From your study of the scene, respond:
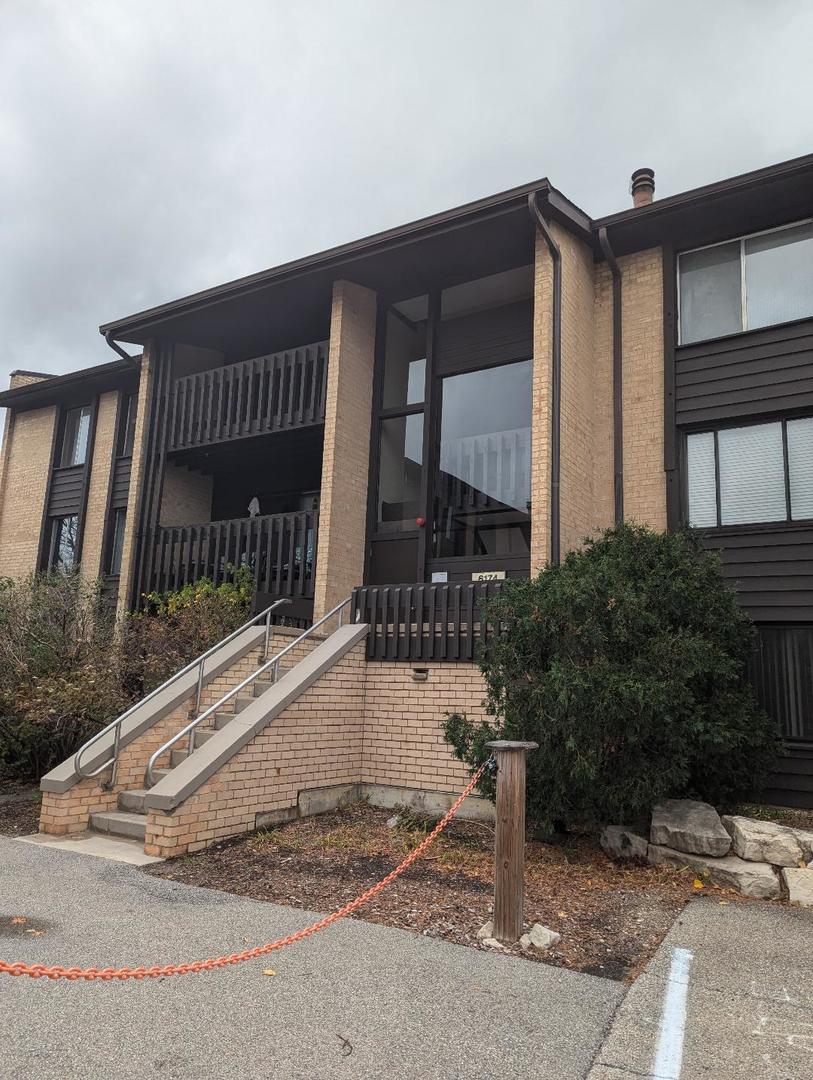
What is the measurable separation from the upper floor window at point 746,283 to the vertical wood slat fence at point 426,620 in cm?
489

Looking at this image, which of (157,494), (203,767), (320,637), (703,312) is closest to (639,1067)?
(203,767)

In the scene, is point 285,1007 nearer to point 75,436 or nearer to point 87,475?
point 87,475

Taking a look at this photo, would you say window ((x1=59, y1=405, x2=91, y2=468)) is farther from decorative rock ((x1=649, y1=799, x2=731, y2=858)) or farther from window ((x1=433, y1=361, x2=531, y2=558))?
decorative rock ((x1=649, y1=799, x2=731, y2=858))

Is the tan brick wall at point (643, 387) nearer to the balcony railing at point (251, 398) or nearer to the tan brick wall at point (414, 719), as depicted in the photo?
the tan brick wall at point (414, 719)

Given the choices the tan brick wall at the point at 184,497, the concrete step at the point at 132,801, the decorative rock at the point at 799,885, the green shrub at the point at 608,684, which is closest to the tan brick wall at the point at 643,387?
the green shrub at the point at 608,684

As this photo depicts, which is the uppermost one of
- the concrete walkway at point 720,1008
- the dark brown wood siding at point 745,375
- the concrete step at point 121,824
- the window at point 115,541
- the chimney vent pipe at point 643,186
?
the chimney vent pipe at point 643,186

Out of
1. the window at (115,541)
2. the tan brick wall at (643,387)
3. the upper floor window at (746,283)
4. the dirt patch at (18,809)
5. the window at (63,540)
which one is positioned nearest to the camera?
the dirt patch at (18,809)

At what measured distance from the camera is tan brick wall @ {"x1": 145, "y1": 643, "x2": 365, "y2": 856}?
663 centimetres

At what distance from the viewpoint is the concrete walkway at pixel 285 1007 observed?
3125 mm

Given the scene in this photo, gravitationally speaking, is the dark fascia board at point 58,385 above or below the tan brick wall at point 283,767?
above

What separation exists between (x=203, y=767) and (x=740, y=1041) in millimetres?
4673

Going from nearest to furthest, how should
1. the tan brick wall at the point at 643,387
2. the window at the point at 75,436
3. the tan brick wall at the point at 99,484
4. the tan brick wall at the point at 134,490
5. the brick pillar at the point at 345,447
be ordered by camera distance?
the tan brick wall at the point at 643,387 → the brick pillar at the point at 345,447 → the tan brick wall at the point at 134,490 → the tan brick wall at the point at 99,484 → the window at the point at 75,436

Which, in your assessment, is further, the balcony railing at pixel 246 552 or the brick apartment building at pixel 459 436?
the balcony railing at pixel 246 552

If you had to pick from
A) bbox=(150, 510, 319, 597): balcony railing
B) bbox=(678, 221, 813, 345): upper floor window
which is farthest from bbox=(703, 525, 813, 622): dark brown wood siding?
bbox=(150, 510, 319, 597): balcony railing
